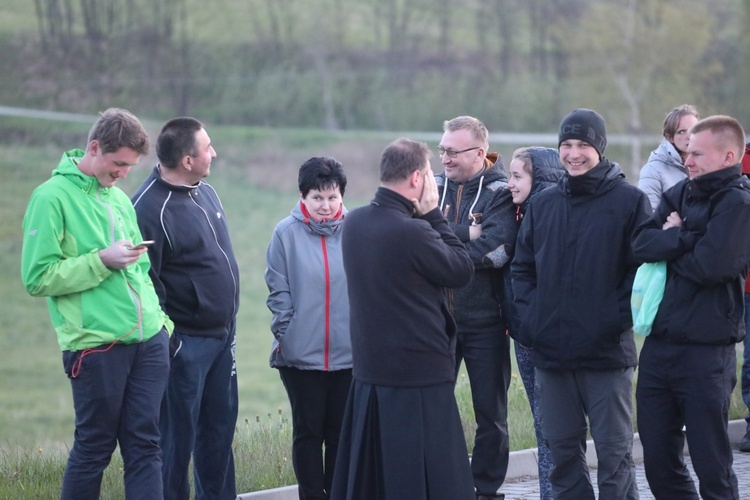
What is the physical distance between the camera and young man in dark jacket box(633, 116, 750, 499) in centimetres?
494

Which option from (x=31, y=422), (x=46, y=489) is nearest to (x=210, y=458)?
(x=46, y=489)

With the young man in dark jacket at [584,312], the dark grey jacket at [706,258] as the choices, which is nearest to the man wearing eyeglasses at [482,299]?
the young man in dark jacket at [584,312]

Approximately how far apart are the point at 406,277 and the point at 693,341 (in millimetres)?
1394

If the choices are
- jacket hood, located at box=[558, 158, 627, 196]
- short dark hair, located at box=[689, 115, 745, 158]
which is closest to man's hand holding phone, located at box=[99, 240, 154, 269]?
jacket hood, located at box=[558, 158, 627, 196]

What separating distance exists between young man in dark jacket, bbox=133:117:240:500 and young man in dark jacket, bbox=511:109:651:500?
165 centimetres

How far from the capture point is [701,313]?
16.4 feet

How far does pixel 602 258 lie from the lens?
17.3 feet

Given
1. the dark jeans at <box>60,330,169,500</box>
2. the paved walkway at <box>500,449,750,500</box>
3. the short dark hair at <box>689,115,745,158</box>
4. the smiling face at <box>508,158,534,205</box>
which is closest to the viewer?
the dark jeans at <box>60,330,169,500</box>

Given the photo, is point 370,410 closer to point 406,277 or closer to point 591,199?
point 406,277

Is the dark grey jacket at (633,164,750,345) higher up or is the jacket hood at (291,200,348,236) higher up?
the jacket hood at (291,200,348,236)

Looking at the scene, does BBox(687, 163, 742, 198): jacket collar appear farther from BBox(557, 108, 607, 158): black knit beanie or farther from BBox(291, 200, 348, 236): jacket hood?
BBox(291, 200, 348, 236): jacket hood

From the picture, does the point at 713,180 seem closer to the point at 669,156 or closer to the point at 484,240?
the point at 484,240

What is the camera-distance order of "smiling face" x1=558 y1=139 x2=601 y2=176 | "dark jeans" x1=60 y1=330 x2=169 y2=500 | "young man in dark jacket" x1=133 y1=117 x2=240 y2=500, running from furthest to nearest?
1. "young man in dark jacket" x1=133 y1=117 x2=240 y2=500
2. "smiling face" x1=558 y1=139 x2=601 y2=176
3. "dark jeans" x1=60 y1=330 x2=169 y2=500

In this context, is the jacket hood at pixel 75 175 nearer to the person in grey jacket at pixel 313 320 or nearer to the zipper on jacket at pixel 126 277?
the zipper on jacket at pixel 126 277
